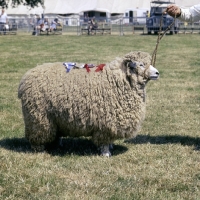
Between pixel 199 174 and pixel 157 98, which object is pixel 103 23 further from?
pixel 199 174

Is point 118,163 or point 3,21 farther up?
point 3,21

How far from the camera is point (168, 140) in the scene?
6219 millimetres

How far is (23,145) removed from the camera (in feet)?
19.3

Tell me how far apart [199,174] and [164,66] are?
952cm

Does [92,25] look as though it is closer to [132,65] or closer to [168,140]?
[168,140]

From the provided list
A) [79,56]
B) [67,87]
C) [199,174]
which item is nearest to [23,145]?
[67,87]

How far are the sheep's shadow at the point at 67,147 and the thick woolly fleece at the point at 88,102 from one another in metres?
0.25

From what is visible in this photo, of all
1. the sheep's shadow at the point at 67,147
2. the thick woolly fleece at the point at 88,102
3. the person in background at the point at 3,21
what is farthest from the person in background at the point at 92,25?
the thick woolly fleece at the point at 88,102

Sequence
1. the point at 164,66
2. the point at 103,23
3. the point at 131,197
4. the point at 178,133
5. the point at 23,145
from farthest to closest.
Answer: the point at 103,23 → the point at 164,66 → the point at 178,133 → the point at 23,145 → the point at 131,197

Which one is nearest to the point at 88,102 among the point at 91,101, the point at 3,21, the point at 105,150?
the point at 91,101

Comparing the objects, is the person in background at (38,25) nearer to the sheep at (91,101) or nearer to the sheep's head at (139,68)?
the sheep at (91,101)

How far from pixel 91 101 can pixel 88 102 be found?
0.04 metres

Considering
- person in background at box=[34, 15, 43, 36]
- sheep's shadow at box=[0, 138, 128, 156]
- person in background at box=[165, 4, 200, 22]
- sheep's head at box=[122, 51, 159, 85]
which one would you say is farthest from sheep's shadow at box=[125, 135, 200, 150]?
person in background at box=[34, 15, 43, 36]

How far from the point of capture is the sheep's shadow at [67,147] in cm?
557
